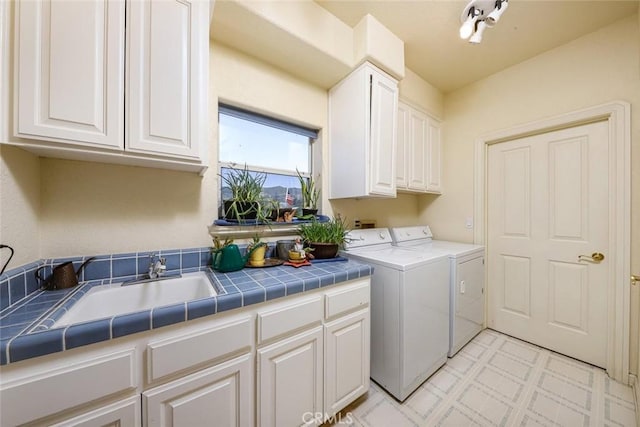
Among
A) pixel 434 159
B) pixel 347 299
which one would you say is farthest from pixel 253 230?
pixel 434 159

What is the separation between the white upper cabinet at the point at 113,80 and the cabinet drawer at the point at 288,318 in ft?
2.73

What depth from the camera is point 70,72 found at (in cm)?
86

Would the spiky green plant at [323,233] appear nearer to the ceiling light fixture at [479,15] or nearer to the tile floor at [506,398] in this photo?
the tile floor at [506,398]

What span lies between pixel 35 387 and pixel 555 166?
10.8 feet

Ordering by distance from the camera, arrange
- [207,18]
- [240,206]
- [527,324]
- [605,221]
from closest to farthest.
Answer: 1. [207,18]
2. [240,206]
3. [605,221]
4. [527,324]

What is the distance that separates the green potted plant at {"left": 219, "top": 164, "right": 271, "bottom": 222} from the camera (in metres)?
1.46

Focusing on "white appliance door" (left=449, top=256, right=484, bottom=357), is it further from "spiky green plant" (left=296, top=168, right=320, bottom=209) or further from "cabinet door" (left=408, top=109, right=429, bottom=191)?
"spiky green plant" (left=296, top=168, right=320, bottom=209)

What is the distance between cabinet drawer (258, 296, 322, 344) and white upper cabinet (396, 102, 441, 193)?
1.52 metres

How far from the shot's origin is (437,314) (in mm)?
1672

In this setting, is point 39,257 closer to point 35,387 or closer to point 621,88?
point 35,387

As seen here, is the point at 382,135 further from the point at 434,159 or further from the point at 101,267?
the point at 101,267

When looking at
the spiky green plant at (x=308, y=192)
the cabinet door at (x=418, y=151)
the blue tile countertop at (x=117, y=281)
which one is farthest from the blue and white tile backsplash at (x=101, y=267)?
the cabinet door at (x=418, y=151)

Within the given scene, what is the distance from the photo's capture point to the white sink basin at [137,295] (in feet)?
3.19

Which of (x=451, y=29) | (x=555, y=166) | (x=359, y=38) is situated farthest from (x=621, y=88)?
(x=359, y=38)
